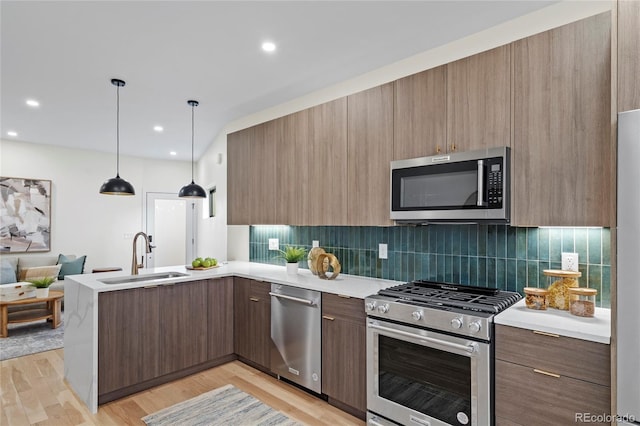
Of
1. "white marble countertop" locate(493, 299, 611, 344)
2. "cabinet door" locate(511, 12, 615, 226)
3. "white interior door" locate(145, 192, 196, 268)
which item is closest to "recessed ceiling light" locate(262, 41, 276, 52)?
"cabinet door" locate(511, 12, 615, 226)

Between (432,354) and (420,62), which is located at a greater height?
(420,62)

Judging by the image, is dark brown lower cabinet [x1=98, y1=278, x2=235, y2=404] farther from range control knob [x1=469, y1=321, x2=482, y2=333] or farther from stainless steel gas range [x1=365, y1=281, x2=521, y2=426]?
range control knob [x1=469, y1=321, x2=482, y2=333]

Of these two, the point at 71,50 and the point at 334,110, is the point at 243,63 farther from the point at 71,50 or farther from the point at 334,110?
the point at 71,50

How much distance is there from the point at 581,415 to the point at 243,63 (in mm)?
3121

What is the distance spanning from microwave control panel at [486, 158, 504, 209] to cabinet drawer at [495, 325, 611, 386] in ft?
2.27

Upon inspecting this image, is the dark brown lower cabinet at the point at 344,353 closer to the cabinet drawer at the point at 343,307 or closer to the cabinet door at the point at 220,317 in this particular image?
the cabinet drawer at the point at 343,307

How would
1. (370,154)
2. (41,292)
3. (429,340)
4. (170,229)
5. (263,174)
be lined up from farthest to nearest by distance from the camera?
(170,229), (41,292), (263,174), (370,154), (429,340)

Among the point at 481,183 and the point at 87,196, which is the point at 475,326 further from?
the point at 87,196

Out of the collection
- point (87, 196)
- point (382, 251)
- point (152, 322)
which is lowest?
point (152, 322)

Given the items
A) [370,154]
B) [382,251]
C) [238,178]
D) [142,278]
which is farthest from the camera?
[238,178]

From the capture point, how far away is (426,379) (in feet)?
6.78

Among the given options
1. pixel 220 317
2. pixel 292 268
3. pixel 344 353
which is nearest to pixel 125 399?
pixel 220 317

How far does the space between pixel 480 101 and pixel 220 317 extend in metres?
2.88

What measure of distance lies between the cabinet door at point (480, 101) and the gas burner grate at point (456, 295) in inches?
36.3
